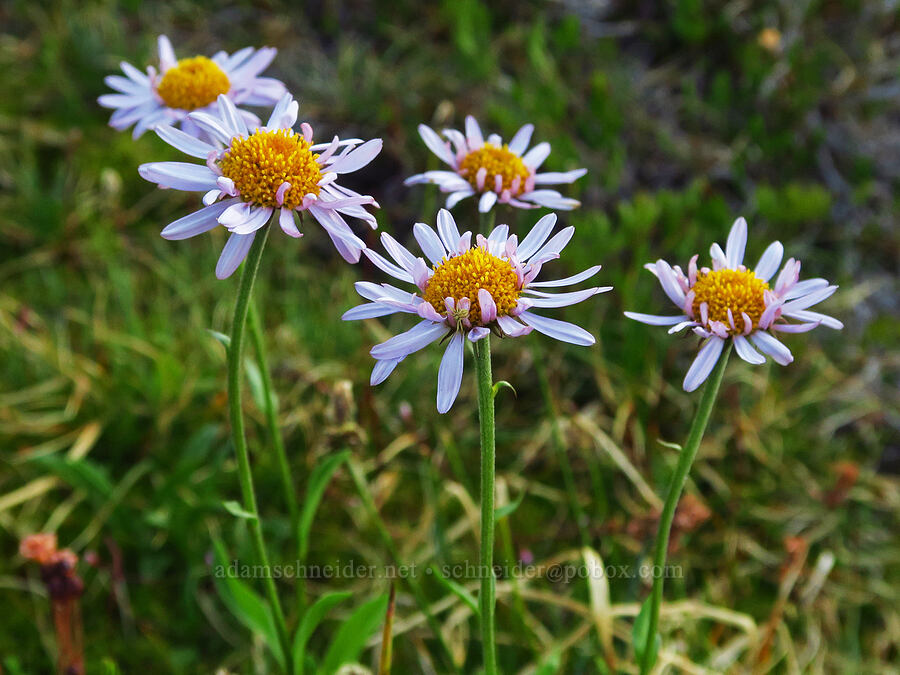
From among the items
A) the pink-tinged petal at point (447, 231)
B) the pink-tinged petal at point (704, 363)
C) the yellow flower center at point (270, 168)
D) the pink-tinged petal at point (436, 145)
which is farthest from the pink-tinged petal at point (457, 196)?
the pink-tinged petal at point (704, 363)

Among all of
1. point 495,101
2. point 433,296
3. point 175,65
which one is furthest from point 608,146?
point 433,296

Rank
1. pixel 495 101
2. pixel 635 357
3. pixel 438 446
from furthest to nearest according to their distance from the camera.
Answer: pixel 495 101 < pixel 635 357 < pixel 438 446

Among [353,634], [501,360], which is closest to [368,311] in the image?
[353,634]

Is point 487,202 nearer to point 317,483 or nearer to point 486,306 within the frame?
point 486,306

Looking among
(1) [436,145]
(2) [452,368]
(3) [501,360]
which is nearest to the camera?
(2) [452,368]

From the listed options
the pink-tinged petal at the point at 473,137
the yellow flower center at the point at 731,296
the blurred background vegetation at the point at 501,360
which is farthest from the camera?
the blurred background vegetation at the point at 501,360

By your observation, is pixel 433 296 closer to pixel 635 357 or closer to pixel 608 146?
pixel 635 357

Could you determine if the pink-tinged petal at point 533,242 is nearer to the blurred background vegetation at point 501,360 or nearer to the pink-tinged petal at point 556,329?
the pink-tinged petal at point 556,329
